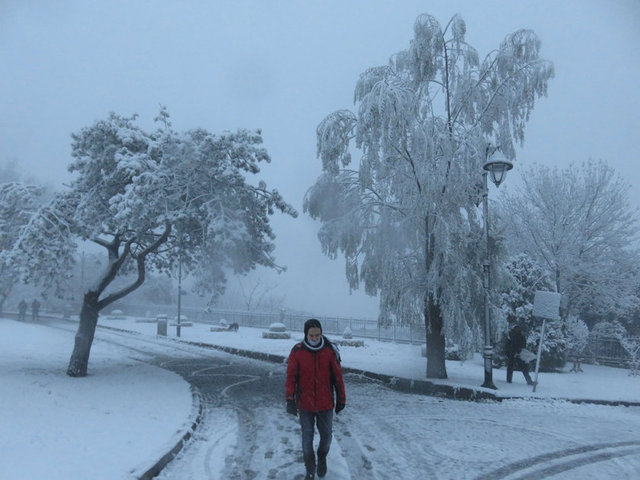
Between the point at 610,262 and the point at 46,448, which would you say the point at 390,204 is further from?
the point at 610,262

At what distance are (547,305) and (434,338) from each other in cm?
294

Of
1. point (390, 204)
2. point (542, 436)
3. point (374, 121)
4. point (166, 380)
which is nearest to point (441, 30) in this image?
point (374, 121)

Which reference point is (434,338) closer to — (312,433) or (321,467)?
(321,467)

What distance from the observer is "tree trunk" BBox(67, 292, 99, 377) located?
12.5 m

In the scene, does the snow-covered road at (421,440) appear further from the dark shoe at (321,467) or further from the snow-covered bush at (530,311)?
the snow-covered bush at (530,311)

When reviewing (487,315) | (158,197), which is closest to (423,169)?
(487,315)

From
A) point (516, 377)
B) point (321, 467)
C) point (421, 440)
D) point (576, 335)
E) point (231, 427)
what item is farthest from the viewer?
point (576, 335)

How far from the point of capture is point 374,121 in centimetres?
1227

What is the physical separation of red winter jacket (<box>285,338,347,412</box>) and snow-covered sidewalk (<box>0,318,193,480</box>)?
184cm

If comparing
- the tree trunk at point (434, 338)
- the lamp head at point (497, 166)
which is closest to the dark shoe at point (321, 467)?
the tree trunk at point (434, 338)

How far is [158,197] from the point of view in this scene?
1072 cm

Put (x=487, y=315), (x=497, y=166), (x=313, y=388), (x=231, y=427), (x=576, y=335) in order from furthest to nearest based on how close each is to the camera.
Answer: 1. (x=576, y=335)
2. (x=487, y=315)
3. (x=497, y=166)
4. (x=231, y=427)
5. (x=313, y=388)

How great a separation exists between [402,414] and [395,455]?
291cm

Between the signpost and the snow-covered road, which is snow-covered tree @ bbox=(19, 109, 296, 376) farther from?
the signpost
